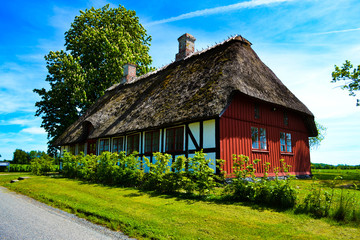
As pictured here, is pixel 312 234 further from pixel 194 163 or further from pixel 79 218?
pixel 79 218

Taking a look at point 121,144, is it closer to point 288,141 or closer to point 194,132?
point 194,132

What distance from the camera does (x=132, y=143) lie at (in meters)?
16.6

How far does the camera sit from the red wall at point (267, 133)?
1153 centimetres

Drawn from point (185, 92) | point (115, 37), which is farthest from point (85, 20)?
point (185, 92)

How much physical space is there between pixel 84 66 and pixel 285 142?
72.2ft

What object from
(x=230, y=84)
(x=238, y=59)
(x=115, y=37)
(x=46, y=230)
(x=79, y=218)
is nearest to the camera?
(x=46, y=230)

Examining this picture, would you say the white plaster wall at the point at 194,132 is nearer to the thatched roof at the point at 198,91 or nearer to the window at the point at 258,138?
the thatched roof at the point at 198,91

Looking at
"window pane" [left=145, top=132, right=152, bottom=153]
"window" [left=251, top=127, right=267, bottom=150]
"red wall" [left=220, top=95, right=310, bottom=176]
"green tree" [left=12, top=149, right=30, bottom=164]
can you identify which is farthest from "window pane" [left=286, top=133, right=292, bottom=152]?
"green tree" [left=12, top=149, right=30, bottom=164]

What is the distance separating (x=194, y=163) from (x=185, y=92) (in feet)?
18.5

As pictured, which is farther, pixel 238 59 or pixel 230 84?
pixel 238 59

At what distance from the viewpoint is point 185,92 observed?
13703mm

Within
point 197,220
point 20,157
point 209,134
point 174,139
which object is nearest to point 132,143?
point 174,139

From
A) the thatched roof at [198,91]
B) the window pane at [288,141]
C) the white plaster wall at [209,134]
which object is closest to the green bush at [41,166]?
the thatched roof at [198,91]

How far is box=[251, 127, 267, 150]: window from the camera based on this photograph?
506 inches
